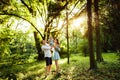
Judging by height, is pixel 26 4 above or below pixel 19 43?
above

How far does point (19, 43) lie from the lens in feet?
159

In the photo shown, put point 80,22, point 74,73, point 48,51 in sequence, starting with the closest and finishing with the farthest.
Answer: point 48,51 < point 74,73 < point 80,22

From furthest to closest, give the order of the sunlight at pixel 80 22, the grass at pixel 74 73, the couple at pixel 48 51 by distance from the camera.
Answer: the sunlight at pixel 80 22 < the couple at pixel 48 51 < the grass at pixel 74 73

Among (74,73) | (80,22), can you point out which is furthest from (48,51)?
(80,22)

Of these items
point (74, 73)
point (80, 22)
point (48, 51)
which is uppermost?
point (80, 22)

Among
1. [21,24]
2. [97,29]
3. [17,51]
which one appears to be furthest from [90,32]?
[17,51]

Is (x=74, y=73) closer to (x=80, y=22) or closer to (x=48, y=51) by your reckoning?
(x=48, y=51)

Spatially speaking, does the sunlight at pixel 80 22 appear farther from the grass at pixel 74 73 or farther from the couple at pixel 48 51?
the couple at pixel 48 51

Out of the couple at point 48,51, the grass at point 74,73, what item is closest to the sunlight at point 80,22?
the grass at point 74,73

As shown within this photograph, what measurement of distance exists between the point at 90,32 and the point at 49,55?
3.33 metres

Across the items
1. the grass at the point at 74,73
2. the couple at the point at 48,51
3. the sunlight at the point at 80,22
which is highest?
the sunlight at the point at 80,22

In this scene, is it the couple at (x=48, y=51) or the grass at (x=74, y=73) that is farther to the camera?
the couple at (x=48, y=51)

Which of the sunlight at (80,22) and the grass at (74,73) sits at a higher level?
the sunlight at (80,22)

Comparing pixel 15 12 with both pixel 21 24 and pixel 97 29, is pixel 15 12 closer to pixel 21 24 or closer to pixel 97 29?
pixel 21 24
